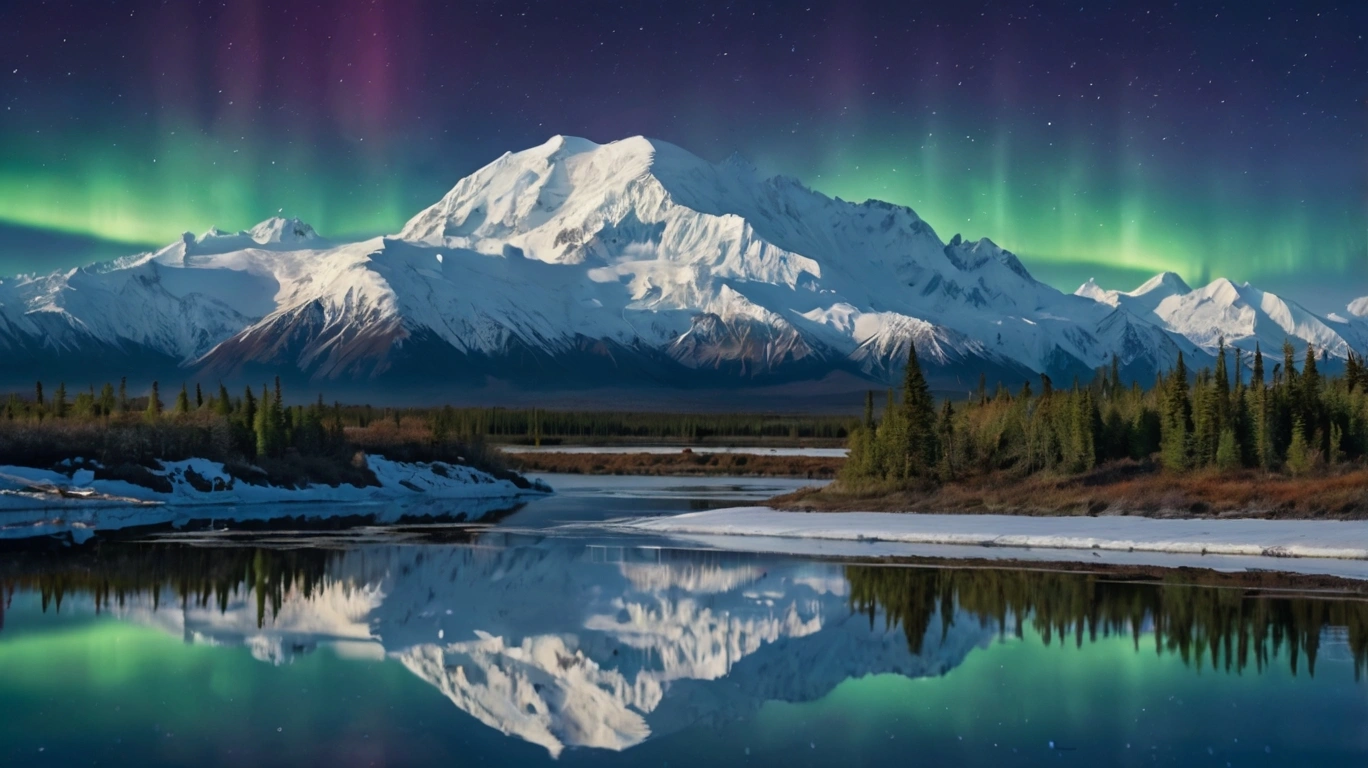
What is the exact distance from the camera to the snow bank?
4531 cm

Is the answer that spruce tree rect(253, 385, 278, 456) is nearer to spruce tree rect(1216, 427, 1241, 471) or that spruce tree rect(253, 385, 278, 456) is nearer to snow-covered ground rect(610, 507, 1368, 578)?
snow-covered ground rect(610, 507, 1368, 578)

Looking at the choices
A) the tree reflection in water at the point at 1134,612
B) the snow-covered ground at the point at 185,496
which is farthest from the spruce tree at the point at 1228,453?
the snow-covered ground at the point at 185,496

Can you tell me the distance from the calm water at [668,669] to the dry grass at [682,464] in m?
97.3

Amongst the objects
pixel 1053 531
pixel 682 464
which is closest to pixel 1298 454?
pixel 1053 531

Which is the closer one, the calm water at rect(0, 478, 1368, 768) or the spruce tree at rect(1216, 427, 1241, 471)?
the calm water at rect(0, 478, 1368, 768)

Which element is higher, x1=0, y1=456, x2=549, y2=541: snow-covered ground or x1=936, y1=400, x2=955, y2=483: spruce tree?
x1=936, y1=400, x2=955, y2=483: spruce tree

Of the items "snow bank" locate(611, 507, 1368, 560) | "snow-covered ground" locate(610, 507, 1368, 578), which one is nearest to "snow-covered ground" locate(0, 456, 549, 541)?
"snow bank" locate(611, 507, 1368, 560)

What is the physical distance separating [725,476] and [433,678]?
115m

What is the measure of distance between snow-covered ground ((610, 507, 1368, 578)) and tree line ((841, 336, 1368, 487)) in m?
8.49

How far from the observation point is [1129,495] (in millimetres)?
60688

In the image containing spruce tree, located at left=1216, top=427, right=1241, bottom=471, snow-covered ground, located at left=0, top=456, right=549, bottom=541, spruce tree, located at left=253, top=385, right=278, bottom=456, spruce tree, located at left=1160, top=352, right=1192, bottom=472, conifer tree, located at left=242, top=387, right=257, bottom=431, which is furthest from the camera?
conifer tree, located at left=242, top=387, right=257, bottom=431

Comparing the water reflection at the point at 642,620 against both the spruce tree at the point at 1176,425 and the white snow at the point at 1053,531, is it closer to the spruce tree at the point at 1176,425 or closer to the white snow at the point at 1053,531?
the white snow at the point at 1053,531

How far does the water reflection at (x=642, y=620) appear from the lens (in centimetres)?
2436

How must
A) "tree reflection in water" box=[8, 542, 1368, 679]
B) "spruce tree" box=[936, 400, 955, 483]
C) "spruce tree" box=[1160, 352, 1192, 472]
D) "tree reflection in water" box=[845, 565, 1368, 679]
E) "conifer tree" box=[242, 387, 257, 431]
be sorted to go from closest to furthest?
1. "tree reflection in water" box=[845, 565, 1368, 679]
2. "tree reflection in water" box=[8, 542, 1368, 679]
3. "spruce tree" box=[1160, 352, 1192, 472]
4. "spruce tree" box=[936, 400, 955, 483]
5. "conifer tree" box=[242, 387, 257, 431]
